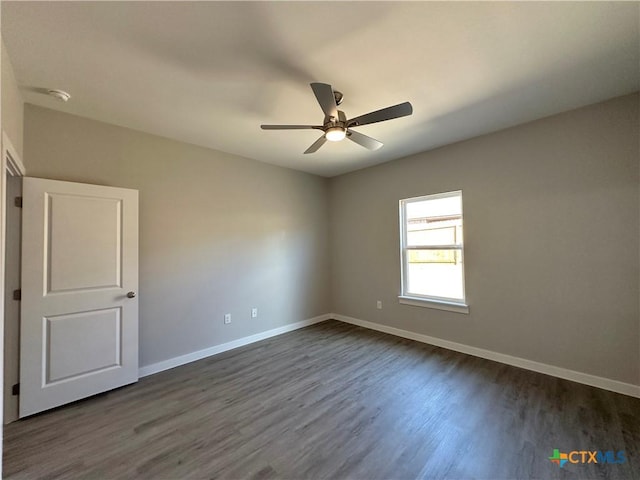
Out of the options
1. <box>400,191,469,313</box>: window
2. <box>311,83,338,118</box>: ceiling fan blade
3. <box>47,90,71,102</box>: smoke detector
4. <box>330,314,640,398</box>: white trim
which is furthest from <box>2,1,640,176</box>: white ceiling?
<box>330,314,640,398</box>: white trim

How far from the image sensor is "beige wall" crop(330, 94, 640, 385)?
2393mm

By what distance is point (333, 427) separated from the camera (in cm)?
202

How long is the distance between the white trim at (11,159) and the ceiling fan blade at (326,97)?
2000 millimetres

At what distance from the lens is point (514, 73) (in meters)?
2.06

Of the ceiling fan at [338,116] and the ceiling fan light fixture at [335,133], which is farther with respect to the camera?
the ceiling fan light fixture at [335,133]

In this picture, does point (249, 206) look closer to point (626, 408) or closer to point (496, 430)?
point (496, 430)

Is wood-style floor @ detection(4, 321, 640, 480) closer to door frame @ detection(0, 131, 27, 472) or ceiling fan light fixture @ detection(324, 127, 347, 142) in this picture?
door frame @ detection(0, 131, 27, 472)

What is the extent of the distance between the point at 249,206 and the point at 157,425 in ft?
8.72

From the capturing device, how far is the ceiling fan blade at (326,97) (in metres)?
1.71

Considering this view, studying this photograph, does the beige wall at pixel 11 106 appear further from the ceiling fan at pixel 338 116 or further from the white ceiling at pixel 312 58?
the ceiling fan at pixel 338 116

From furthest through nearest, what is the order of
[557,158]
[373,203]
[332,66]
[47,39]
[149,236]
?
[373,203] → [149,236] → [557,158] → [332,66] → [47,39]

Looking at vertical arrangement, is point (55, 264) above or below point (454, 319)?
above

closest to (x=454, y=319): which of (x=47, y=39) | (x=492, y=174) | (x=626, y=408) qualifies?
(x=626, y=408)

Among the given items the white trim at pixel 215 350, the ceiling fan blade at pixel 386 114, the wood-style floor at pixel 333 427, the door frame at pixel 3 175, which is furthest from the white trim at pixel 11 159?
the ceiling fan blade at pixel 386 114
